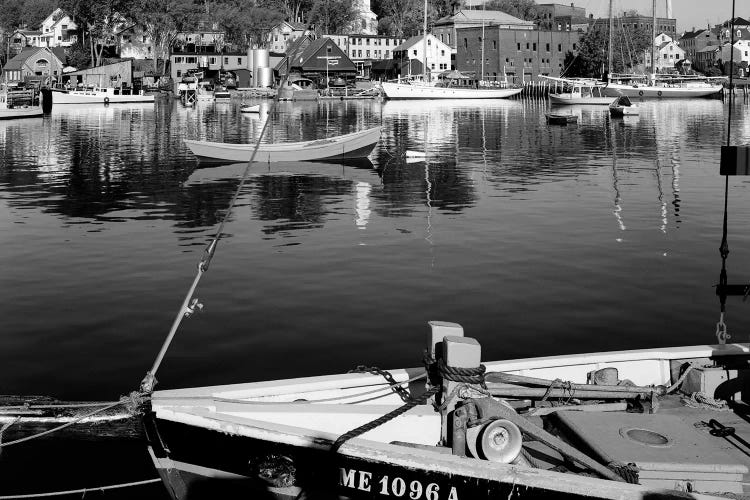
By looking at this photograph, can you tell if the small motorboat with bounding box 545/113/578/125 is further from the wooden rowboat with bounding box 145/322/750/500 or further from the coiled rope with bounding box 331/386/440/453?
the coiled rope with bounding box 331/386/440/453

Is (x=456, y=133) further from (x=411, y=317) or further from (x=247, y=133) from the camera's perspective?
(x=411, y=317)

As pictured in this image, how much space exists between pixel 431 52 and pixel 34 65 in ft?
231

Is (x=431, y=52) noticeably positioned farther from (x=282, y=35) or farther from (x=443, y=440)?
(x=443, y=440)

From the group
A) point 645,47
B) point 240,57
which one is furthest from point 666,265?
point 645,47

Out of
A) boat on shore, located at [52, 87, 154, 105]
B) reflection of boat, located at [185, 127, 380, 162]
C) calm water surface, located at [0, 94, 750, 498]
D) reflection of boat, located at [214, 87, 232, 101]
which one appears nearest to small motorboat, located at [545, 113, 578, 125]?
calm water surface, located at [0, 94, 750, 498]

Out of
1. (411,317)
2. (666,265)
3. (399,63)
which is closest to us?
(411,317)

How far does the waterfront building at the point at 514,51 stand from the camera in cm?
17150

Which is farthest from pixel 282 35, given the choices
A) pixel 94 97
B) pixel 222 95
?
pixel 94 97

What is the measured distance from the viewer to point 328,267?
22281 mm

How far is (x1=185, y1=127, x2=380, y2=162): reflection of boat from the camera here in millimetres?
43969

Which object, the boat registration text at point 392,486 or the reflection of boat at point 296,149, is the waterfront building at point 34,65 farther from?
the boat registration text at point 392,486

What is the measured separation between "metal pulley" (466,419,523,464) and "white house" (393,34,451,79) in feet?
541

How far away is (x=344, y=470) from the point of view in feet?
24.9

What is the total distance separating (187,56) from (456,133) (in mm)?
100953
